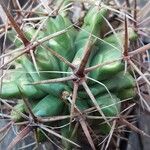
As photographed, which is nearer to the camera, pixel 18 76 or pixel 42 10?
pixel 18 76

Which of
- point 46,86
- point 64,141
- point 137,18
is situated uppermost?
point 137,18

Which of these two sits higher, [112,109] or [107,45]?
[107,45]

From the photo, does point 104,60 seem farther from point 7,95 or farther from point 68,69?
point 7,95

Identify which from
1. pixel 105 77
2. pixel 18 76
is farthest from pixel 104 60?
pixel 18 76

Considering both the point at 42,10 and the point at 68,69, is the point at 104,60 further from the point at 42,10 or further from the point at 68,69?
the point at 42,10

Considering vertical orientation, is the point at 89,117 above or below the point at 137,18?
below

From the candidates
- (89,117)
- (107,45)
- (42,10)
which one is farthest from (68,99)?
(42,10)
